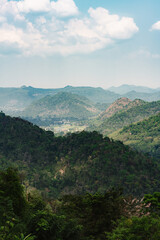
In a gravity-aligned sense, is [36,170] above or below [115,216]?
below

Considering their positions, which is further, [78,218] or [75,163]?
[75,163]

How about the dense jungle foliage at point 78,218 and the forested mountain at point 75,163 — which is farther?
the forested mountain at point 75,163

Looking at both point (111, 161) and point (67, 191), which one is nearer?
point (67, 191)

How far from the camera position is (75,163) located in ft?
384

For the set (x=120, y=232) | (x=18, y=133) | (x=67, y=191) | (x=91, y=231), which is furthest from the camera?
(x=18, y=133)

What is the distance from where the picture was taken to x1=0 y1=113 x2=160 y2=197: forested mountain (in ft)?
332

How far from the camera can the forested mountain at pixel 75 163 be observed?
3984 inches

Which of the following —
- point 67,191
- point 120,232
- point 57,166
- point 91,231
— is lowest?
point 67,191

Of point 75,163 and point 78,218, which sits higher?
point 78,218

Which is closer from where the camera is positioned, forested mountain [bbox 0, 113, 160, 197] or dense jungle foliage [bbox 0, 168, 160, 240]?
dense jungle foliage [bbox 0, 168, 160, 240]

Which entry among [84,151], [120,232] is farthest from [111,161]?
[120,232]

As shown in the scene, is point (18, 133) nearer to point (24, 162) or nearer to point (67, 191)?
→ point (24, 162)

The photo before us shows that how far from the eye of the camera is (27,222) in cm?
2239

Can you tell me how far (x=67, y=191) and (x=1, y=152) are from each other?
50.0 m
